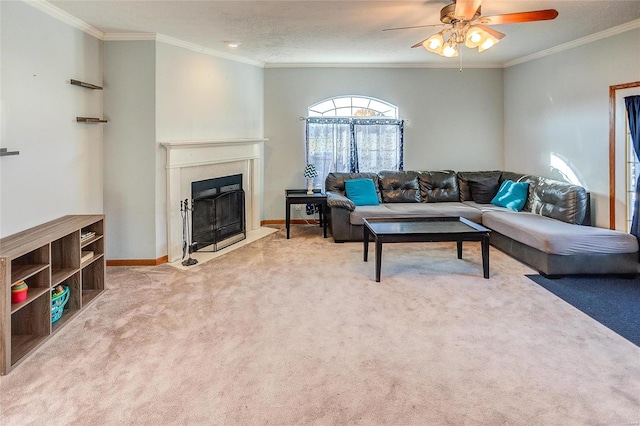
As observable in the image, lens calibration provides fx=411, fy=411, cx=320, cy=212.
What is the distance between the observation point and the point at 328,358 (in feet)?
8.25

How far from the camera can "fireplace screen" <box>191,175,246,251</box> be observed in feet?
16.6

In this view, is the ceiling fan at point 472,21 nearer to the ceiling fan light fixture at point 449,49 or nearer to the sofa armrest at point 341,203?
the ceiling fan light fixture at point 449,49

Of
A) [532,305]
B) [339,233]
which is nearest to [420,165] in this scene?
[339,233]

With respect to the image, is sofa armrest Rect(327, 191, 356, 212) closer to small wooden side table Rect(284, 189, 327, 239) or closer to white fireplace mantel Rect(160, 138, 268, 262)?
small wooden side table Rect(284, 189, 327, 239)

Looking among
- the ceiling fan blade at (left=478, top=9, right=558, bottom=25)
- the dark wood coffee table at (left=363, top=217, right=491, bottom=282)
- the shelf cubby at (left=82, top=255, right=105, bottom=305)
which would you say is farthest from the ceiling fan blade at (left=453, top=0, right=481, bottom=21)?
the shelf cubby at (left=82, top=255, right=105, bottom=305)

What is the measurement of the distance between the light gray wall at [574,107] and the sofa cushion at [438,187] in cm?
105

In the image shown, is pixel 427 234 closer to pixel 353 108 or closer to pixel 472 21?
pixel 472 21

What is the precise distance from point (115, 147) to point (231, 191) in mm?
1567

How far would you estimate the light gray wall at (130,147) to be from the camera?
4309mm

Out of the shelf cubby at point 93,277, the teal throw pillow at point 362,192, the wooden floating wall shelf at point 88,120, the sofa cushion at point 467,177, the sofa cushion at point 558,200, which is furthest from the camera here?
the sofa cushion at point 467,177

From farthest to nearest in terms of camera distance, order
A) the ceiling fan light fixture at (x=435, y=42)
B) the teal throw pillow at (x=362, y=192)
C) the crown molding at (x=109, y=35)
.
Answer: the teal throw pillow at (x=362, y=192) → the crown molding at (x=109, y=35) → the ceiling fan light fixture at (x=435, y=42)

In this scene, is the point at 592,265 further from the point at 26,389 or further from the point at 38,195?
the point at 38,195

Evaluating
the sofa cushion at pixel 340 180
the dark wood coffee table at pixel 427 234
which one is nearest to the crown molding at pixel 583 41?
the dark wood coffee table at pixel 427 234

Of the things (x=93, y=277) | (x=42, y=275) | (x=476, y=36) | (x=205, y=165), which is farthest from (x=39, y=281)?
(x=476, y=36)
